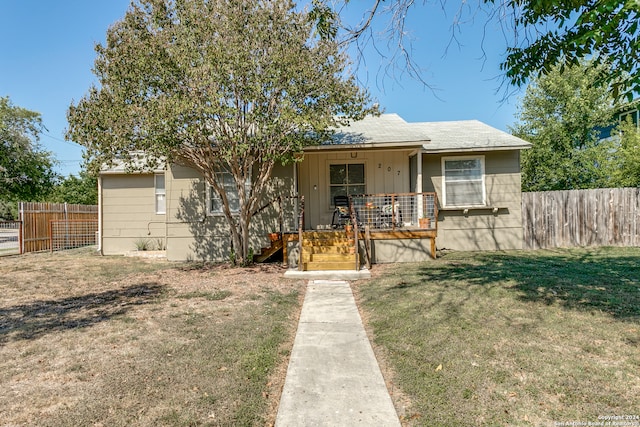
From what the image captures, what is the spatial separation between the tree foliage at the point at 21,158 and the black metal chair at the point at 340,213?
22201 mm

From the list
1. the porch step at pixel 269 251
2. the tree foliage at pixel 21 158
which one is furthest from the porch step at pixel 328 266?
the tree foliage at pixel 21 158

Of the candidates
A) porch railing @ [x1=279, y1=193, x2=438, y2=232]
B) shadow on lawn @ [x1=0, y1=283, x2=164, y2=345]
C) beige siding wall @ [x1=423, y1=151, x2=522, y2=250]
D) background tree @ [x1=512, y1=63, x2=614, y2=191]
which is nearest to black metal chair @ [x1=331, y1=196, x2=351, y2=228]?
porch railing @ [x1=279, y1=193, x2=438, y2=232]

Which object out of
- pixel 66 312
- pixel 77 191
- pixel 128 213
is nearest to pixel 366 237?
pixel 66 312

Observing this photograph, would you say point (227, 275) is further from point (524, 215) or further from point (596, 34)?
point (524, 215)

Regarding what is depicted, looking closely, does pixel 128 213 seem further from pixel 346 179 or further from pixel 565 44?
pixel 565 44

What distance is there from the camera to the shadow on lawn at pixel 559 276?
497 centimetres

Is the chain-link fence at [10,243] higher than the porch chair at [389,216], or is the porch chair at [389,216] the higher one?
the porch chair at [389,216]

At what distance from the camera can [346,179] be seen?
36.0 ft

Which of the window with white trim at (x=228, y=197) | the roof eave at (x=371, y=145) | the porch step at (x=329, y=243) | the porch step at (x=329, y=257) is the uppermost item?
the roof eave at (x=371, y=145)

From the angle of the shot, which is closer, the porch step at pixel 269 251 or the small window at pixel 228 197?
the porch step at pixel 269 251

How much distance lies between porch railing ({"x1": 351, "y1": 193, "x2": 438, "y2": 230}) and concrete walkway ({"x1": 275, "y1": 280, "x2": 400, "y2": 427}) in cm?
533

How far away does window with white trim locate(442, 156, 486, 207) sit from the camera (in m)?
10.8

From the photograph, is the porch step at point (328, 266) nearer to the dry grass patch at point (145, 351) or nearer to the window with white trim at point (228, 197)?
the dry grass patch at point (145, 351)

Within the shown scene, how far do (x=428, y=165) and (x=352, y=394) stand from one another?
29.9 feet
